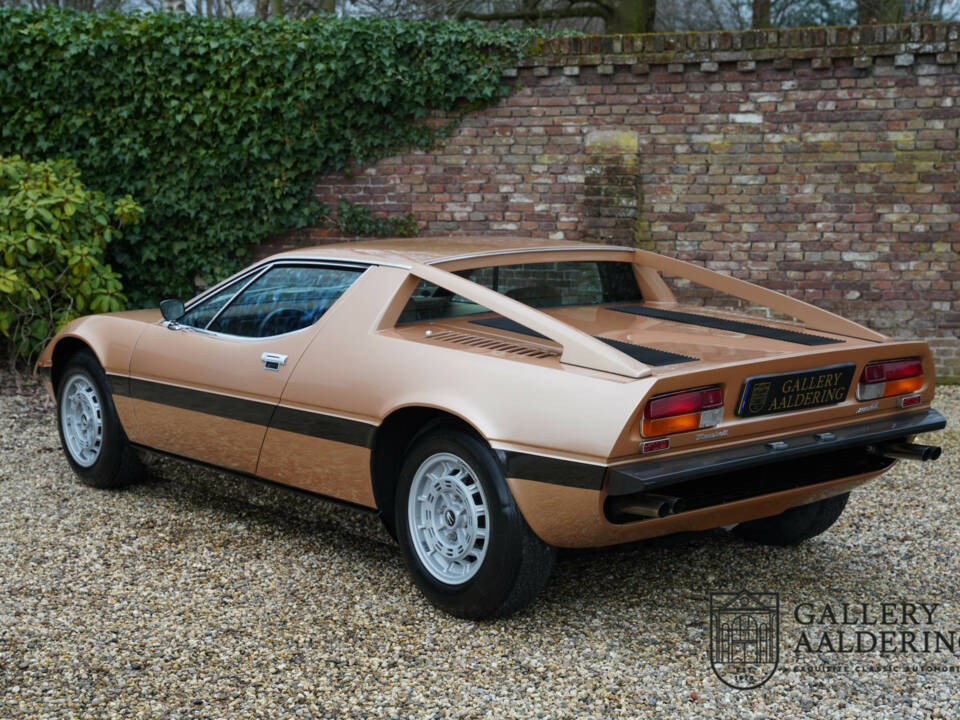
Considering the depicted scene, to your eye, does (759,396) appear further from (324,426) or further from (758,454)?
(324,426)

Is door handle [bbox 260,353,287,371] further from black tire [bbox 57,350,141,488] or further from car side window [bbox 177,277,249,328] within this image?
black tire [bbox 57,350,141,488]

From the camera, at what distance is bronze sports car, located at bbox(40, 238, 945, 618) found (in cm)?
332

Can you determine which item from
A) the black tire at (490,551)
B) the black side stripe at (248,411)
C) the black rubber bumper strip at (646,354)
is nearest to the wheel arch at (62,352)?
the black side stripe at (248,411)

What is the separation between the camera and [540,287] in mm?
4523

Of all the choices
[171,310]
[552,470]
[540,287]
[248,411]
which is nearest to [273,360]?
[248,411]

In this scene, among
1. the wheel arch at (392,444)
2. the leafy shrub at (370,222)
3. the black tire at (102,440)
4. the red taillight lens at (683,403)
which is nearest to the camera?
the red taillight lens at (683,403)

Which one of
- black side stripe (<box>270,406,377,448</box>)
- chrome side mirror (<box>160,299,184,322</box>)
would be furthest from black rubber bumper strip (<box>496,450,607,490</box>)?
chrome side mirror (<box>160,299,184,322</box>)

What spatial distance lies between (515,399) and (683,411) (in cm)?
56

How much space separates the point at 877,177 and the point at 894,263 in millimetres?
751

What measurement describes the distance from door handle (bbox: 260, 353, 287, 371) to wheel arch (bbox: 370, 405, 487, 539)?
65 cm

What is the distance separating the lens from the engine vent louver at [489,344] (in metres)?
3.64

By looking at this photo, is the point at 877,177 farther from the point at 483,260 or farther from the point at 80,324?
the point at 80,324

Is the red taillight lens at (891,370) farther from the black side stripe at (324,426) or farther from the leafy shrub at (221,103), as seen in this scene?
the leafy shrub at (221,103)

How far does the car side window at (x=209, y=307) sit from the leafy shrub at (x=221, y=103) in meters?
4.70
